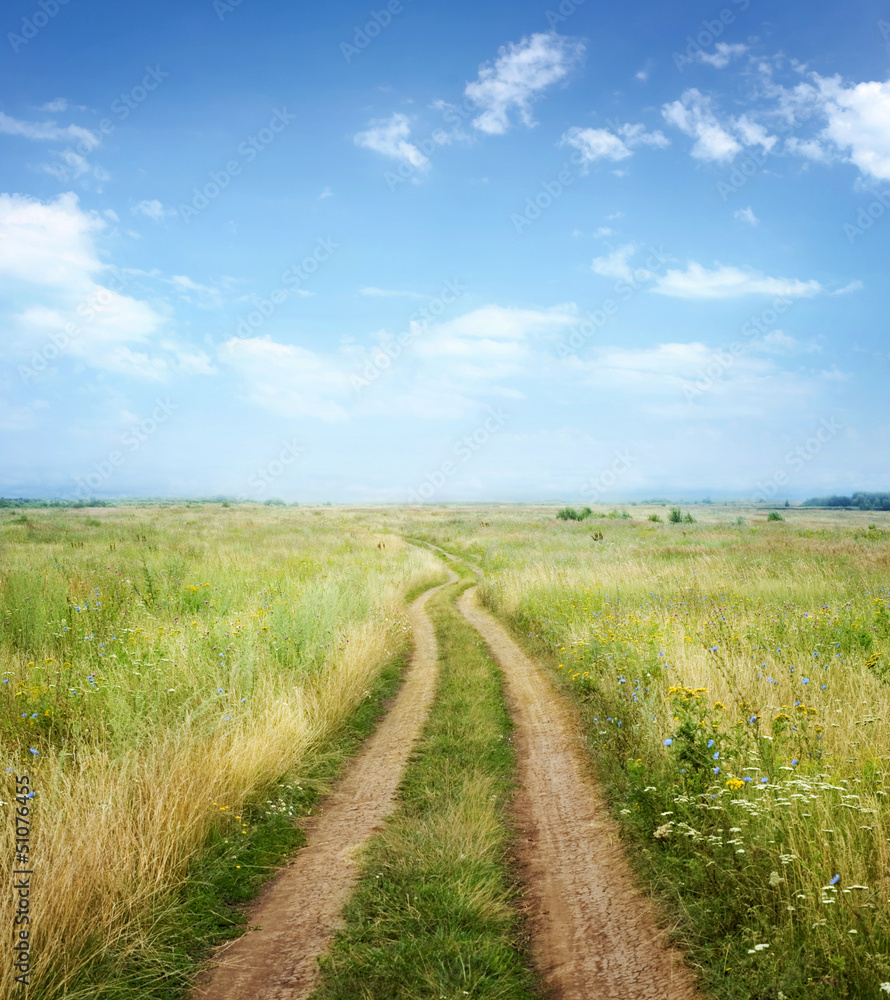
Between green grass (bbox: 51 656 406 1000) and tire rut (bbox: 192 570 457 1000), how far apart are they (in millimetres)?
132

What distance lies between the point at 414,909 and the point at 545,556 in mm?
20838

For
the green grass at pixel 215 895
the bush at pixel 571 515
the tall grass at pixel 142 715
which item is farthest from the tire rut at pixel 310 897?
the bush at pixel 571 515

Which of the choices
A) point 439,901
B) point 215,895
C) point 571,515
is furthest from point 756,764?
point 571,515

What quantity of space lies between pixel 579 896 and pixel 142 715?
512 cm

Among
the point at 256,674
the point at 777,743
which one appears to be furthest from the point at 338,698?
the point at 777,743

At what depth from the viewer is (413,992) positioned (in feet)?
11.4

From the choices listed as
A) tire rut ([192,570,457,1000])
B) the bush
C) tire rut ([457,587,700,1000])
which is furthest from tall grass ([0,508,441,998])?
the bush

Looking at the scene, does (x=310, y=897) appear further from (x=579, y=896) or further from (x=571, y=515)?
(x=571, y=515)

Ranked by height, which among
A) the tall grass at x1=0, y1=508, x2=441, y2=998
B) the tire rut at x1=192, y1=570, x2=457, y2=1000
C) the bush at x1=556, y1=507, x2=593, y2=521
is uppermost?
the bush at x1=556, y1=507, x2=593, y2=521

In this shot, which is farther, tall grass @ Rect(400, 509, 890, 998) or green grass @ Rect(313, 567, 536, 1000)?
green grass @ Rect(313, 567, 536, 1000)

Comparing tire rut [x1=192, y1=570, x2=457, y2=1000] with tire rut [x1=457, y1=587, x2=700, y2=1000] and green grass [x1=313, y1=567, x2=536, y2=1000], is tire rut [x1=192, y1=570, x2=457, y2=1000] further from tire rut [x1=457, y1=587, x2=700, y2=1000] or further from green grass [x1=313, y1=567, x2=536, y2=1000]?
tire rut [x1=457, y1=587, x2=700, y2=1000]

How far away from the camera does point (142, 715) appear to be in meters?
6.65

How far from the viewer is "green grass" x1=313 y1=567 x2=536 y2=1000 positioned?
3568 mm

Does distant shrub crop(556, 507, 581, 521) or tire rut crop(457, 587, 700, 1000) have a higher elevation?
distant shrub crop(556, 507, 581, 521)
